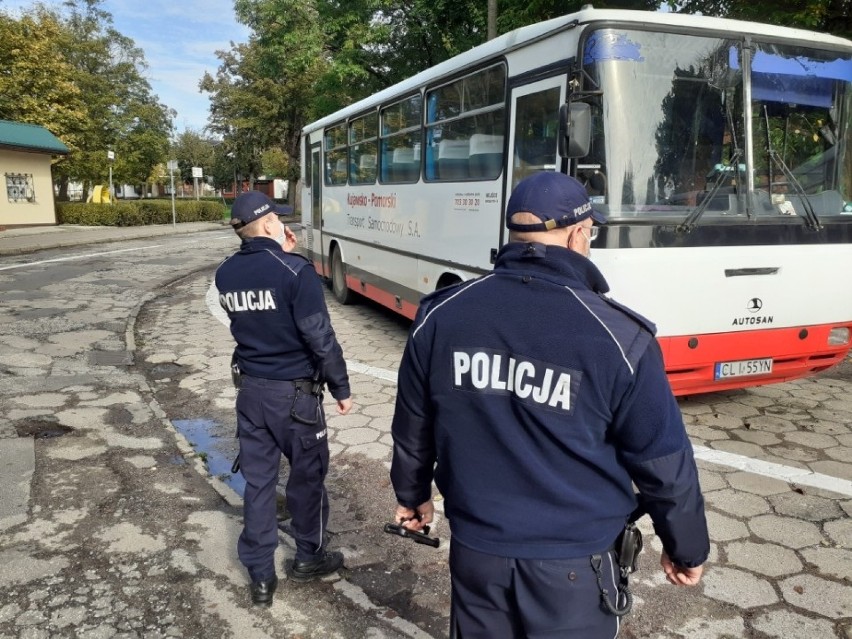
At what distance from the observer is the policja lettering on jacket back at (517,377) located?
1666 mm

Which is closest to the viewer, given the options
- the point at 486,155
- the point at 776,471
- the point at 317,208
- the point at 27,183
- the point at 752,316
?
the point at 776,471

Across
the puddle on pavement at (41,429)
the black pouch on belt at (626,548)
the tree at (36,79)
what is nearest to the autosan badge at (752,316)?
the black pouch on belt at (626,548)

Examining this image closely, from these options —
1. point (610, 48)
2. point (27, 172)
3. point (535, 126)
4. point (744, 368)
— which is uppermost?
point (27, 172)

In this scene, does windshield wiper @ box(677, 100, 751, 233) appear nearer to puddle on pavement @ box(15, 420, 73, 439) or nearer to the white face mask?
the white face mask

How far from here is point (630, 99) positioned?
4.79m

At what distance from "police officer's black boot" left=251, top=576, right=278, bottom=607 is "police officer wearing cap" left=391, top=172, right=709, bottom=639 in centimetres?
162

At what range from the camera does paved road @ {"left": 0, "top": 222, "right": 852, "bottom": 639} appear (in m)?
3.11

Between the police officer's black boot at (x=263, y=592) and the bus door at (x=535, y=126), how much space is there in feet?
11.6

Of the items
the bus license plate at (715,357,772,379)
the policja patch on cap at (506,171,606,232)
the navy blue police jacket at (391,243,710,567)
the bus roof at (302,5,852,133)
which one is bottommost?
the bus license plate at (715,357,772,379)

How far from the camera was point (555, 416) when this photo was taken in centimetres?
169

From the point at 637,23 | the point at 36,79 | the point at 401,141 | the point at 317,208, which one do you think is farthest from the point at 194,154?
the point at 637,23

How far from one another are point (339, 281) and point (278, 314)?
28.5ft

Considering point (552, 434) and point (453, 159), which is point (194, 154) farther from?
point (552, 434)

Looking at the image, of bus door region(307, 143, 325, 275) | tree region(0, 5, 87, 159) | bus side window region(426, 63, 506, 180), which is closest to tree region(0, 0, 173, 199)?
tree region(0, 5, 87, 159)
